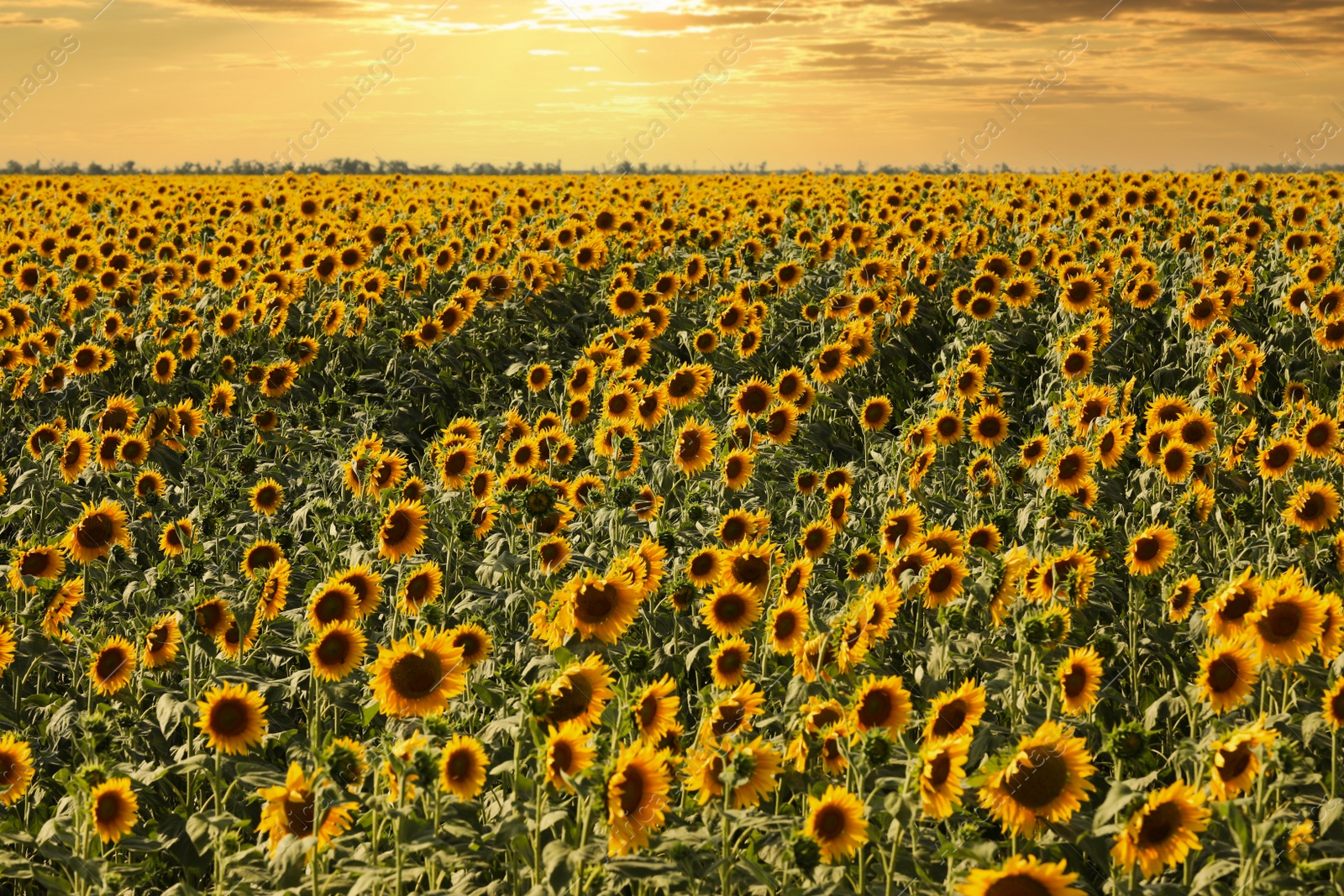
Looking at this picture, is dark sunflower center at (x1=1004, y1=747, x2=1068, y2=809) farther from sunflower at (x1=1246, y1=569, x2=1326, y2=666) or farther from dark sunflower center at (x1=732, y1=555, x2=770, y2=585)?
dark sunflower center at (x1=732, y1=555, x2=770, y2=585)

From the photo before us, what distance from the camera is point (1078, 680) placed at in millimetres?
4383

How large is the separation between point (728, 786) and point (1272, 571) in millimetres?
3757

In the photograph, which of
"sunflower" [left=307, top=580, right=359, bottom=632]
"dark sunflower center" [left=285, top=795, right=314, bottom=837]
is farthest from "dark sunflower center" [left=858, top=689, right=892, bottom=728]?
"sunflower" [left=307, top=580, right=359, bottom=632]

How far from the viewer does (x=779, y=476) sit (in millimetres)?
8656

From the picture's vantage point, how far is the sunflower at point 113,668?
531 centimetres

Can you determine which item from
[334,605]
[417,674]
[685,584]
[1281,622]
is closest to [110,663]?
[334,605]

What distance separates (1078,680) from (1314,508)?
8.88 ft

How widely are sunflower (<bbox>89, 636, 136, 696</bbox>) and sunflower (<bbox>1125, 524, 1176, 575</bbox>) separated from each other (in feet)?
16.4

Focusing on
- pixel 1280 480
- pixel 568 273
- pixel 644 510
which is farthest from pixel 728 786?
pixel 568 273

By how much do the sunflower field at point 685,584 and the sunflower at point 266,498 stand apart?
0.07 metres

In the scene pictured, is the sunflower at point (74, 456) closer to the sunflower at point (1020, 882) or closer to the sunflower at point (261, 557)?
the sunflower at point (261, 557)

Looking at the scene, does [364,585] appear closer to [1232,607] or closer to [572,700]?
[572,700]

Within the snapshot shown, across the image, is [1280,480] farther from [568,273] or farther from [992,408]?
[568,273]

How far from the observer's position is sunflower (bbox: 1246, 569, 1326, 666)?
13.5 ft
